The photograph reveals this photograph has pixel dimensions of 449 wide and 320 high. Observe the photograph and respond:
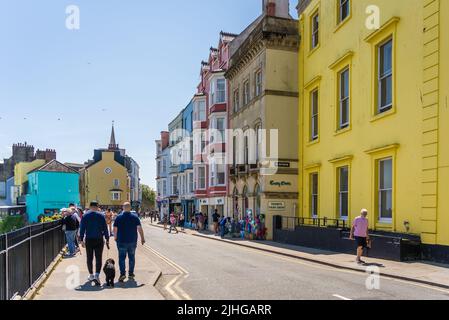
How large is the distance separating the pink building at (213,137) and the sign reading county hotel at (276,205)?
909cm

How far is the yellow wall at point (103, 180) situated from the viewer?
78625mm

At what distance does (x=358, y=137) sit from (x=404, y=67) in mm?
3876

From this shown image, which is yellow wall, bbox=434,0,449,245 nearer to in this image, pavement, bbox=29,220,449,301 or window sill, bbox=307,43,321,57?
pavement, bbox=29,220,449,301

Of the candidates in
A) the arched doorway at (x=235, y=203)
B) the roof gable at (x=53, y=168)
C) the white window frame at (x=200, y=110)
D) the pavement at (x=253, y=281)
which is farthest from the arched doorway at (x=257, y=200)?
the roof gable at (x=53, y=168)

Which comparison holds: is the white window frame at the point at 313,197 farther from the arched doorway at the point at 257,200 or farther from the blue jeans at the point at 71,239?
the blue jeans at the point at 71,239

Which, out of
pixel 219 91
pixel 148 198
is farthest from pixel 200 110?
pixel 148 198

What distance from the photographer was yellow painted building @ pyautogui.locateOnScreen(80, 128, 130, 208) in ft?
259

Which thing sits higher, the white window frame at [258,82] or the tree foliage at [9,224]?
the white window frame at [258,82]

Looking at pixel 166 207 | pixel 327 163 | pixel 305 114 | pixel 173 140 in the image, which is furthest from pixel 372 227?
pixel 166 207

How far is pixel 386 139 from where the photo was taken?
1617 cm

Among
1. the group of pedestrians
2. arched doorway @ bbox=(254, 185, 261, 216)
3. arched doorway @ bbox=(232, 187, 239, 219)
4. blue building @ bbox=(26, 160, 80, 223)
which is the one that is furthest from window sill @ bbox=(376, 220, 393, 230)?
blue building @ bbox=(26, 160, 80, 223)

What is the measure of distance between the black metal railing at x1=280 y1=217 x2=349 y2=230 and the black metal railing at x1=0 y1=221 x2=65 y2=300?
1212cm

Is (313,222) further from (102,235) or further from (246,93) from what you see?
(102,235)
